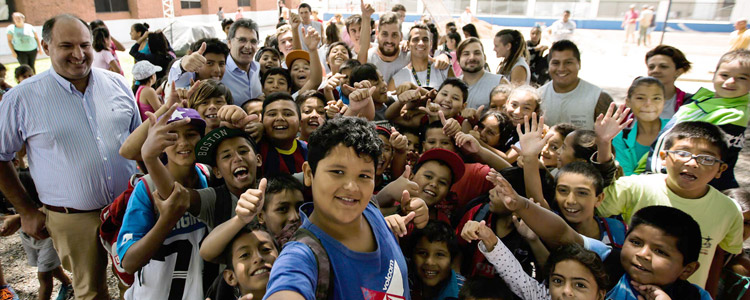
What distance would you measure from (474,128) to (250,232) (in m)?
2.01

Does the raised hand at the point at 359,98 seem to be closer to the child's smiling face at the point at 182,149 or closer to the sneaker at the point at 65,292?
the child's smiling face at the point at 182,149

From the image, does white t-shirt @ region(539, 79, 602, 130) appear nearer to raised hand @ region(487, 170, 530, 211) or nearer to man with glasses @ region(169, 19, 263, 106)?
raised hand @ region(487, 170, 530, 211)

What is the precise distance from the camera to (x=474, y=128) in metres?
3.31

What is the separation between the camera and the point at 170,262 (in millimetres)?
2092

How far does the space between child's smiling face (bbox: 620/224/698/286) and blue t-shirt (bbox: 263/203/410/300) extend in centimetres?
110

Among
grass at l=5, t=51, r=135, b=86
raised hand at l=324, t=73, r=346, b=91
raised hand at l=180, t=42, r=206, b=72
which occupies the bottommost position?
grass at l=5, t=51, r=135, b=86

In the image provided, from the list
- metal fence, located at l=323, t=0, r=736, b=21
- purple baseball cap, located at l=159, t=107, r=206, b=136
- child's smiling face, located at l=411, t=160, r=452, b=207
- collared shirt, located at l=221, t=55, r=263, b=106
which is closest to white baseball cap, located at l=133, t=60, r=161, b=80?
collared shirt, located at l=221, t=55, r=263, b=106

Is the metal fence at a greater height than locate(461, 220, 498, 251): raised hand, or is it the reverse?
the metal fence

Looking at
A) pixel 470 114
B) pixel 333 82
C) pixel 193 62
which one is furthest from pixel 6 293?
pixel 470 114

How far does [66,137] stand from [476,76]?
3.40 metres

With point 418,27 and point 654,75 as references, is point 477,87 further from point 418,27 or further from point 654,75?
point 654,75

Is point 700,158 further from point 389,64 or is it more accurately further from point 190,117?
point 389,64

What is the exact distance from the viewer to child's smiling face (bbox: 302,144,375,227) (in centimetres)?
142

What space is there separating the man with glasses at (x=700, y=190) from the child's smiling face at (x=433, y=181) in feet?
3.51
